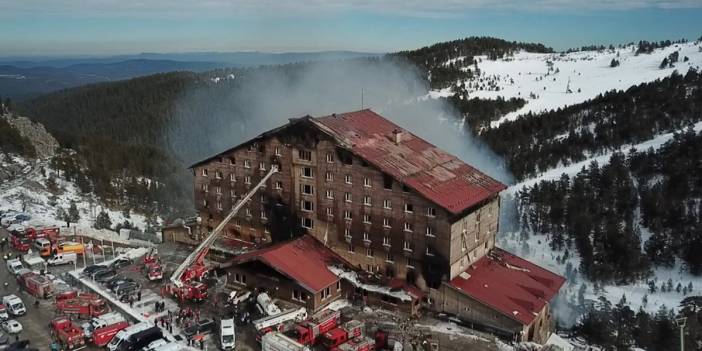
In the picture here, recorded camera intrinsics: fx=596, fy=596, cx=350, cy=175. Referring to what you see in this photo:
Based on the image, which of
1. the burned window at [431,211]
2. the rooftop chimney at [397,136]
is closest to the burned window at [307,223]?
the rooftop chimney at [397,136]

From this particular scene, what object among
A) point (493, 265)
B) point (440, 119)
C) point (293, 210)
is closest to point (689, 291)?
point (493, 265)

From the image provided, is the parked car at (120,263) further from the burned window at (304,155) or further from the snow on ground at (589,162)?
the snow on ground at (589,162)

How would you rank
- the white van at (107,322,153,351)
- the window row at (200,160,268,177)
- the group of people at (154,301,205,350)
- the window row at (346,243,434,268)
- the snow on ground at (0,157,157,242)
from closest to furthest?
the white van at (107,322,153,351) < the group of people at (154,301,205,350) < the window row at (346,243,434,268) < the window row at (200,160,268,177) < the snow on ground at (0,157,157,242)

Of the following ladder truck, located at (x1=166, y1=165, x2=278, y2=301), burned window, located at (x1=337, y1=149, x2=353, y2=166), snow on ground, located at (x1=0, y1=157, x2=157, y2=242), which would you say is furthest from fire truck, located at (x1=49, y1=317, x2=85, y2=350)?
snow on ground, located at (x1=0, y1=157, x2=157, y2=242)

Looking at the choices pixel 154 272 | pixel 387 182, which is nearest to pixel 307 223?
pixel 387 182

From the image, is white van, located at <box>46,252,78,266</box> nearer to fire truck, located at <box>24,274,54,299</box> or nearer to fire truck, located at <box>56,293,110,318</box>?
fire truck, located at <box>24,274,54,299</box>
